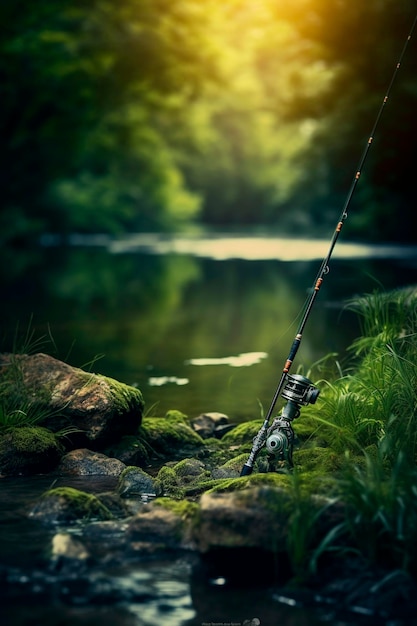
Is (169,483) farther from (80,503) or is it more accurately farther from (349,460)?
(349,460)

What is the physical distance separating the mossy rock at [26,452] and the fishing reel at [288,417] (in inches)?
59.6

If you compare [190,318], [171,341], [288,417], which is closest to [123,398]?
[288,417]

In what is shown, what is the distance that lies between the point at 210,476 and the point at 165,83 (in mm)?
28323

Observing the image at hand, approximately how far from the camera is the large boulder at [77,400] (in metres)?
7.64

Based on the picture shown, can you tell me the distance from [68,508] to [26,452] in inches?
46.4

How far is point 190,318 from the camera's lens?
1747cm

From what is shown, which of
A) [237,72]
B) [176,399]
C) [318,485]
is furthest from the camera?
[237,72]

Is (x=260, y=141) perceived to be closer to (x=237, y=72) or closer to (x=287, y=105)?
(x=237, y=72)

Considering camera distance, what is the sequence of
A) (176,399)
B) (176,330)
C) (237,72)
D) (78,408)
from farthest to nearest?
(237,72), (176,330), (176,399), (78,408)

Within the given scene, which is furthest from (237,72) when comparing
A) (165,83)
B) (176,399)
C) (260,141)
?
(176,399)

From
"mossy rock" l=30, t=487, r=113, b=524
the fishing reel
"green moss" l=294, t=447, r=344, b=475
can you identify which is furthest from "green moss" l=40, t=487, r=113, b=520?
"green moss" l=294, t=447, r=344, b=475

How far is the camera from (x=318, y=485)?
19.4 feet

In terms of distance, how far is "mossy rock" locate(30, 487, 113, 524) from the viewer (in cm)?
611

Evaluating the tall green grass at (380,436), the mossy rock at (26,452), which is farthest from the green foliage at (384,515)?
the mossy rock at (26,452)
